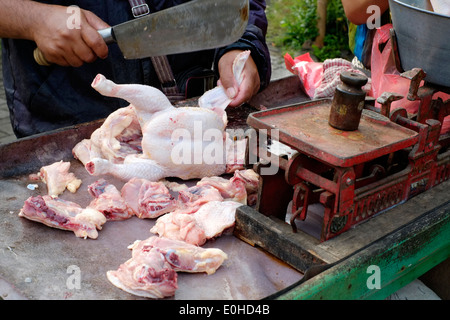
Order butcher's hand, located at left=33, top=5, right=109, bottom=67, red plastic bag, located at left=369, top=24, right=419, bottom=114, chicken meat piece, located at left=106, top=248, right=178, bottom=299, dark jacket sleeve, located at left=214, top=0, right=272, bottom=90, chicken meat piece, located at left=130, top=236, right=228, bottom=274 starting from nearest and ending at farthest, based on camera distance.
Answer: chicken meat piece, located at left=106, top=248, right=178, bottom=299 → chicken meat piece, located at left=130, top=236, right=228, bottom=274 → butcher's hand, located at left=33, top=5, right=109, bottom=67 → red plastic bag, located at left=369, top=24, right=419, bottom=114 → dark jacket sleeve, located at left=214, top=0, right=272, bottom=90

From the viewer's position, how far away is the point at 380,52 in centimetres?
302

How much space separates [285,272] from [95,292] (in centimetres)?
77

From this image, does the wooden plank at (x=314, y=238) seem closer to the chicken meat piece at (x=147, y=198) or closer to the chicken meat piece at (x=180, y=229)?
the chicken meat piece at (x=180, y=229)

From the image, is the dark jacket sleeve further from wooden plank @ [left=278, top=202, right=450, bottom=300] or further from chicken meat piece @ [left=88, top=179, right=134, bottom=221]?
wooden plank @ [left=278, top=202, right=450, bottom=300]

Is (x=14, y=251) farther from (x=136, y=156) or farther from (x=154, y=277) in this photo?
(x=136, y=156)

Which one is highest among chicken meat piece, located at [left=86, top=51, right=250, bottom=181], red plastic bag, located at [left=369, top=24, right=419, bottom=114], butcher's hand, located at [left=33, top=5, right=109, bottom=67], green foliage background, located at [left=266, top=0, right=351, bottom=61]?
butcher's hand, located at [left=33, top=5, right=109, bottom=67]

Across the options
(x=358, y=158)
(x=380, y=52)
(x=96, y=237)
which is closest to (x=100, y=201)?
(x=96, y=237)

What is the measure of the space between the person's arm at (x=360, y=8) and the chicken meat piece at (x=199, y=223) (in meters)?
1.73

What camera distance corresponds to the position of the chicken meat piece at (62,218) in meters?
2.16

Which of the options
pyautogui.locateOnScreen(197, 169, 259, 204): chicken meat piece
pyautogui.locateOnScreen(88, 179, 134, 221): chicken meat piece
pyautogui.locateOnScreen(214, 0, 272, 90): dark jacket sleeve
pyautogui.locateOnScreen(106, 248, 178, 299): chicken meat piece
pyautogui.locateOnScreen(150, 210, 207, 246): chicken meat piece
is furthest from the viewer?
pyautogui.locateOnScreen(214, 0, 272, 90): dark jacket sleeve

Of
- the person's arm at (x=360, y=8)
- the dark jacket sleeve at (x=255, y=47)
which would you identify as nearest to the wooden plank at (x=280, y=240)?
the dark jacket sleeve at (x=255, y=47)

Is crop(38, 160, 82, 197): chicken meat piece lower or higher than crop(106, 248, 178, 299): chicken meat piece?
higher

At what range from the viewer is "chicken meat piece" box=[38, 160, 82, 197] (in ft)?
8.05

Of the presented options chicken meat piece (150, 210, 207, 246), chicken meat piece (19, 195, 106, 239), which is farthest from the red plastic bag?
chicken meat piece (19, 195, 106, 239)
